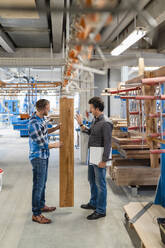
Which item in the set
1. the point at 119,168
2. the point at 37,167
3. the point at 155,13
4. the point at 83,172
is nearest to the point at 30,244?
the point at 37,167

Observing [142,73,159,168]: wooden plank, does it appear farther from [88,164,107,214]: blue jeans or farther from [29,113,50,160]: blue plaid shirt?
[29,113,50,160]: blue plaid shirt

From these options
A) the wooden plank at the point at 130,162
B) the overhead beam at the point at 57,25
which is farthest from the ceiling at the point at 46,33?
the wooden plank at the point at 130,162

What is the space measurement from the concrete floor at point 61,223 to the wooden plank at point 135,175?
0.25 m

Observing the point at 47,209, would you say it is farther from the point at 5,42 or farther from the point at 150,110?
the point at 5,42

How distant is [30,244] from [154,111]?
2188 millimetres

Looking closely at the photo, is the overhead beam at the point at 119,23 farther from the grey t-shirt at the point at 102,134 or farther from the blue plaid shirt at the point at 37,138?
the blue plaid shirt at the point at 37,138

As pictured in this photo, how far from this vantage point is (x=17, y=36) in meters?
7.23

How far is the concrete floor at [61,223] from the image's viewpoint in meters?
2.85

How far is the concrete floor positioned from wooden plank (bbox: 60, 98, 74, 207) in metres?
0.29

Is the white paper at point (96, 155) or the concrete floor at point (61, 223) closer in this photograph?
the concrete floor at point (61, 223)

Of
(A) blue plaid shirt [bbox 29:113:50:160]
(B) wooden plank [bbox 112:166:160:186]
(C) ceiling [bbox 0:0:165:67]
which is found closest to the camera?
(A) blue plaid shirt [bbox 29:113:50:160]

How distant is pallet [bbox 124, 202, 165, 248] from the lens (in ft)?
8.14

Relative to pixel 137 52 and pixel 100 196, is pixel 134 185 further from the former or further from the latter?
pixel 137 52

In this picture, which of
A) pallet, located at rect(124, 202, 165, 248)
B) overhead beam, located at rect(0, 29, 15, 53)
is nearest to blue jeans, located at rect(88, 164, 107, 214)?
pallet, located at rect(124, 202, 165, 248)
